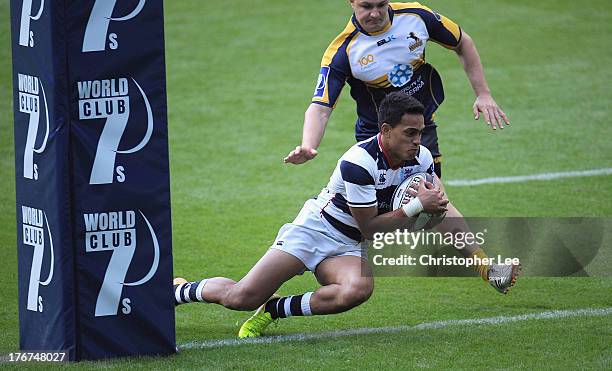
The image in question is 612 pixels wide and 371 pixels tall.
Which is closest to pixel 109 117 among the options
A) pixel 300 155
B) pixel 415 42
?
pixel 300 155

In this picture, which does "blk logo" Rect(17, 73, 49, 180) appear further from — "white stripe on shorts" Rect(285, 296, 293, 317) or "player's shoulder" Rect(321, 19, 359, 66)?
"player's shoulder" Rect(321, 19, 359, 66)

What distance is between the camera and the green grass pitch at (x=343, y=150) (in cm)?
658

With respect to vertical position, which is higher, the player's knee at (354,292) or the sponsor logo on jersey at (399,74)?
the sponsor logo on jersey at (399,74)

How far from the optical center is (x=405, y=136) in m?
6.59

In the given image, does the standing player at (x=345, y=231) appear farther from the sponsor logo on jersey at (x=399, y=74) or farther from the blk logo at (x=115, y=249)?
the blk logo at (x=115, y=249)

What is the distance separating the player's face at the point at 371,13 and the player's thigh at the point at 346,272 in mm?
1593

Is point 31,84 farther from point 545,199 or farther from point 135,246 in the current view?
point 545,199

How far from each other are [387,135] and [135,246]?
169 centimetres

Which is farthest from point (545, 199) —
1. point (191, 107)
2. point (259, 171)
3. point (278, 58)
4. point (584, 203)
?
point (278, 58)

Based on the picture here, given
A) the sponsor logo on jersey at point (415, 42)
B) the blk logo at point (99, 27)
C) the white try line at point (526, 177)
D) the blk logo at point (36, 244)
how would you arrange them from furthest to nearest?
the white try line at point (526, 177) → the sponsor logo on jersey at point (415, 42) → the blk logo at point (36, 244) → the blk logo at point (99, 27)

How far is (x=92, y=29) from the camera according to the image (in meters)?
5.89

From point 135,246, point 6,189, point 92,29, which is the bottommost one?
point 6,189

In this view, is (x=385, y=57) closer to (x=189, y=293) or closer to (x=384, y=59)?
(x=384, y=59)

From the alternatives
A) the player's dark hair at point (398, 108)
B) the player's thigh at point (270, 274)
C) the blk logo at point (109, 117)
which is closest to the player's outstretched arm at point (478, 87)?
the player's dark hair at point (398, 108)
